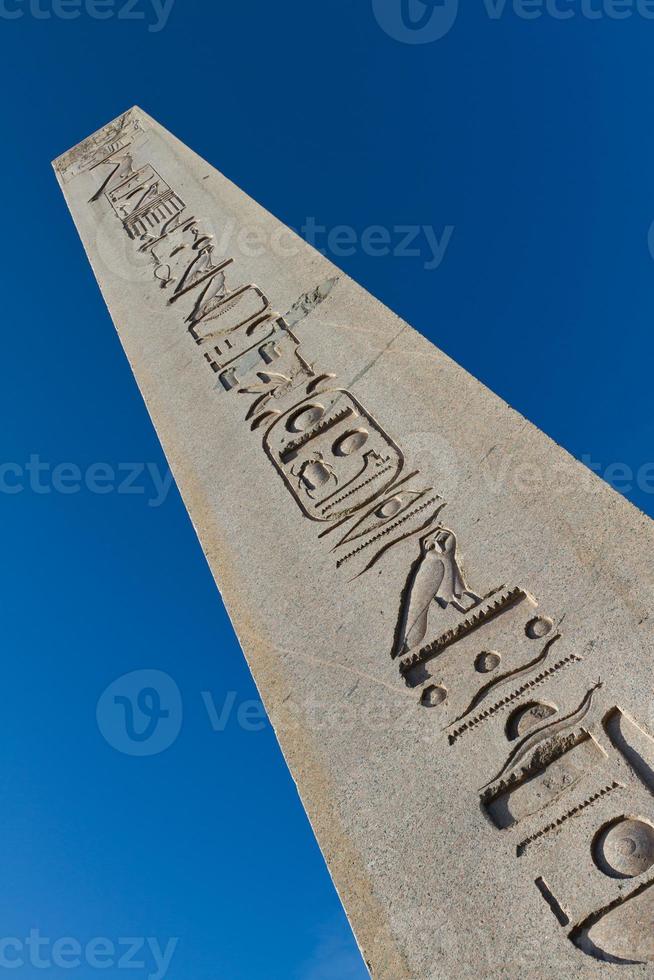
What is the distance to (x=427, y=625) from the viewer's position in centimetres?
235

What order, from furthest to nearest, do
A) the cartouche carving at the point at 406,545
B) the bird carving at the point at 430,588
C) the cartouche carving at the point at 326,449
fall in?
the cartouche carving at the point at 326,449
the bird carving at the point at 430,588
the cartouche carving at the point at 406,545

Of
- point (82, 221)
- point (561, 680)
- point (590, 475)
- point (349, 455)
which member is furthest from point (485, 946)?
point (82, 221)

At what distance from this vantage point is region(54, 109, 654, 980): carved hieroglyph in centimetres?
186

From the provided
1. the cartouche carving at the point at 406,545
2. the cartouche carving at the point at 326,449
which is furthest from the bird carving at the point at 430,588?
the cartouche carving at the point at 326,449

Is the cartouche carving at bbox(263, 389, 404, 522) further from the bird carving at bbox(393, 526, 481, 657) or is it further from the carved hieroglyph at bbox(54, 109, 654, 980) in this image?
the bird carving at bbox(393, 526, 481, 657)

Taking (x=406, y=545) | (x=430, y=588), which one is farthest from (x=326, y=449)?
(x=430, y=588)

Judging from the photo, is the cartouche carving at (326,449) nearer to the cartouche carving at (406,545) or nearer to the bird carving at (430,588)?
the cartouche carving at (406,545)

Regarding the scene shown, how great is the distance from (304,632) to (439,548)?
17.0 inches

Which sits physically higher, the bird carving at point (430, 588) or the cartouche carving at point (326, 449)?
the cartouche carving at point (326, 449)

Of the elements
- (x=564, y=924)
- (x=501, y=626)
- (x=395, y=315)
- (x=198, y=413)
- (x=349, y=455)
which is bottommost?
(x=564, y=924)

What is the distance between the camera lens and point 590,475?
246 centimetres

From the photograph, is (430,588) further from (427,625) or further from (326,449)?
(326,449)

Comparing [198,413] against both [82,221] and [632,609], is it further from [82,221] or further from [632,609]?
[82,221]

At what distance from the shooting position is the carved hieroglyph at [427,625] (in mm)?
1858
